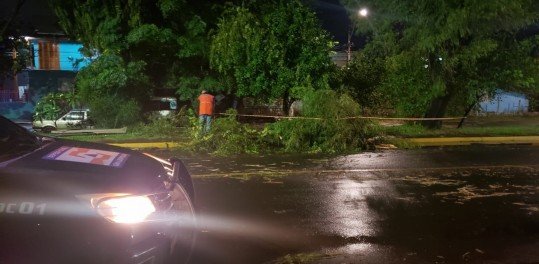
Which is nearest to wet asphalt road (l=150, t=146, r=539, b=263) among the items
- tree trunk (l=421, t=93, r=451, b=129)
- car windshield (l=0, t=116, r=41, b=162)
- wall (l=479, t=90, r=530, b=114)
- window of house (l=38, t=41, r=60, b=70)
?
car windshield (l=0, t=116, r=41, b=162)

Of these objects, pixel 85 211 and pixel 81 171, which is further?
pixel 81 171

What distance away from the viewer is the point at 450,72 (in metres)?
16.8

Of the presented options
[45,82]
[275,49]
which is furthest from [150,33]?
[45,82]

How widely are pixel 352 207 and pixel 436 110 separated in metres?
12.5

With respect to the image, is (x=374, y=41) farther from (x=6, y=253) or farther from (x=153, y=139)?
(x=6, y=253)

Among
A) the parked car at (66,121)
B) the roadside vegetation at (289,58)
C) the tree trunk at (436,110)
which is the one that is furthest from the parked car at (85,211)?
the parked car at (66,121)

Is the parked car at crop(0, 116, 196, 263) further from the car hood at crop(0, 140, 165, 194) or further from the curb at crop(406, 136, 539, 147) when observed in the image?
the curb at crop(406, 136, 539, 147)

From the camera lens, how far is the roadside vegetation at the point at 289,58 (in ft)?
51.1

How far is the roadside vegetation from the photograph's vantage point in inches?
613

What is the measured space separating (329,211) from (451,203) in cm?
179

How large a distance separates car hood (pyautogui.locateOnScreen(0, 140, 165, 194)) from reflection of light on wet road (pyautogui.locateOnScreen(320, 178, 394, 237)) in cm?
296

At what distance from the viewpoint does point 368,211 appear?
654cm

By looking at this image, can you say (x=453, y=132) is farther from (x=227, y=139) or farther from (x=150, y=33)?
(x=150, y=33)

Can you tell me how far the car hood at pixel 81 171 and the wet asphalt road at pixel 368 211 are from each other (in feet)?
2.47
